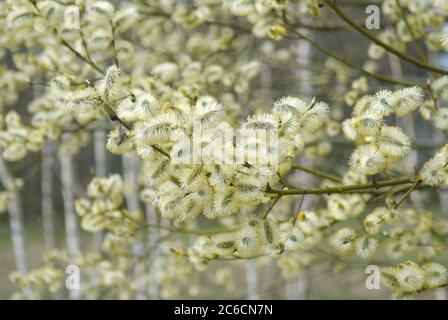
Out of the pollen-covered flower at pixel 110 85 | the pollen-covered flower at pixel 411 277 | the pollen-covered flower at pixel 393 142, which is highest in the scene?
the pollen-covered flower at pixel 110 85

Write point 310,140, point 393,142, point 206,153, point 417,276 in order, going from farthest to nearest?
1. point 310,140
2. point 417,276
3. point 393,142
4. point 206,153

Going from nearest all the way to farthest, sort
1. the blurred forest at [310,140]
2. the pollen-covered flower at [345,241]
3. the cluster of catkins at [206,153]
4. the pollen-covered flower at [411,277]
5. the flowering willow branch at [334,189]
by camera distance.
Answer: the cluster of catkins at [206,153] < the flowering willow branch at [334,189] < the pollen-covered flower at [411,277] < the pollen-covered flower at [345,241] < the blurred forest at [310,140]

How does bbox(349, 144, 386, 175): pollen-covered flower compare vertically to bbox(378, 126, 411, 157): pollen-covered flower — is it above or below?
below

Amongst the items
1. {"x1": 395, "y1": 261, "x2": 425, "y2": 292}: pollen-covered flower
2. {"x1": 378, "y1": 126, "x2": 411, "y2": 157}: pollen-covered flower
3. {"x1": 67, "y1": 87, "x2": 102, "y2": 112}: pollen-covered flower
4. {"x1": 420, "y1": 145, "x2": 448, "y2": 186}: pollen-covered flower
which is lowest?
{"x1": 395, "y1": 261, "x2": 425, "y2": 292}: pollen-covered flower

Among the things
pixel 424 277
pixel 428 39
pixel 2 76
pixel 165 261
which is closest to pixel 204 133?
pixel 424 277

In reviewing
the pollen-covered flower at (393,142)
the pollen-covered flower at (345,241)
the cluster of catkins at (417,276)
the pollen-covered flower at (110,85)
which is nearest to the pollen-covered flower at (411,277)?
the cluster of catkins at (417,276)

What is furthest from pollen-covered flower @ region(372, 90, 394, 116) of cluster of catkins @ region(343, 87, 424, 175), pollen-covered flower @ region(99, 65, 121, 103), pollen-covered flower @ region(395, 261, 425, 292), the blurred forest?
pollen-covered flower @ region(99, 65, 121, 103)

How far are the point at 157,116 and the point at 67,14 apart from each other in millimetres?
945

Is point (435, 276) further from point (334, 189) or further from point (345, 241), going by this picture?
point (334, 189)

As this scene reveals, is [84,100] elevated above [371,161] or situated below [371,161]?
above

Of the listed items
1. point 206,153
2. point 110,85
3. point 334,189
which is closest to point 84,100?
point 110,85

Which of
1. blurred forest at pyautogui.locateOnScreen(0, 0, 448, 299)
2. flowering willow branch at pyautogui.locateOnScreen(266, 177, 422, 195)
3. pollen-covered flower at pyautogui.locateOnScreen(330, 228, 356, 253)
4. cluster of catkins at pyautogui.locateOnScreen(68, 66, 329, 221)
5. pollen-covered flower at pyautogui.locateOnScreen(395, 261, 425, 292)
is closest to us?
cluster of catkins at pyautogui.locateOnScreen(68, 66, 329, 221)

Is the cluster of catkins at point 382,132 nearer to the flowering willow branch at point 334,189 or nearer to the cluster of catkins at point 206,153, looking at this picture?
the flowering willow branch at point 334,189

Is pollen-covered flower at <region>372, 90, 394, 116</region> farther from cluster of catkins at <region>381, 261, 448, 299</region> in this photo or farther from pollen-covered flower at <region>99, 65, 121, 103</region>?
pollen-covered flower at <region>99, 65, 121, 103</region>
